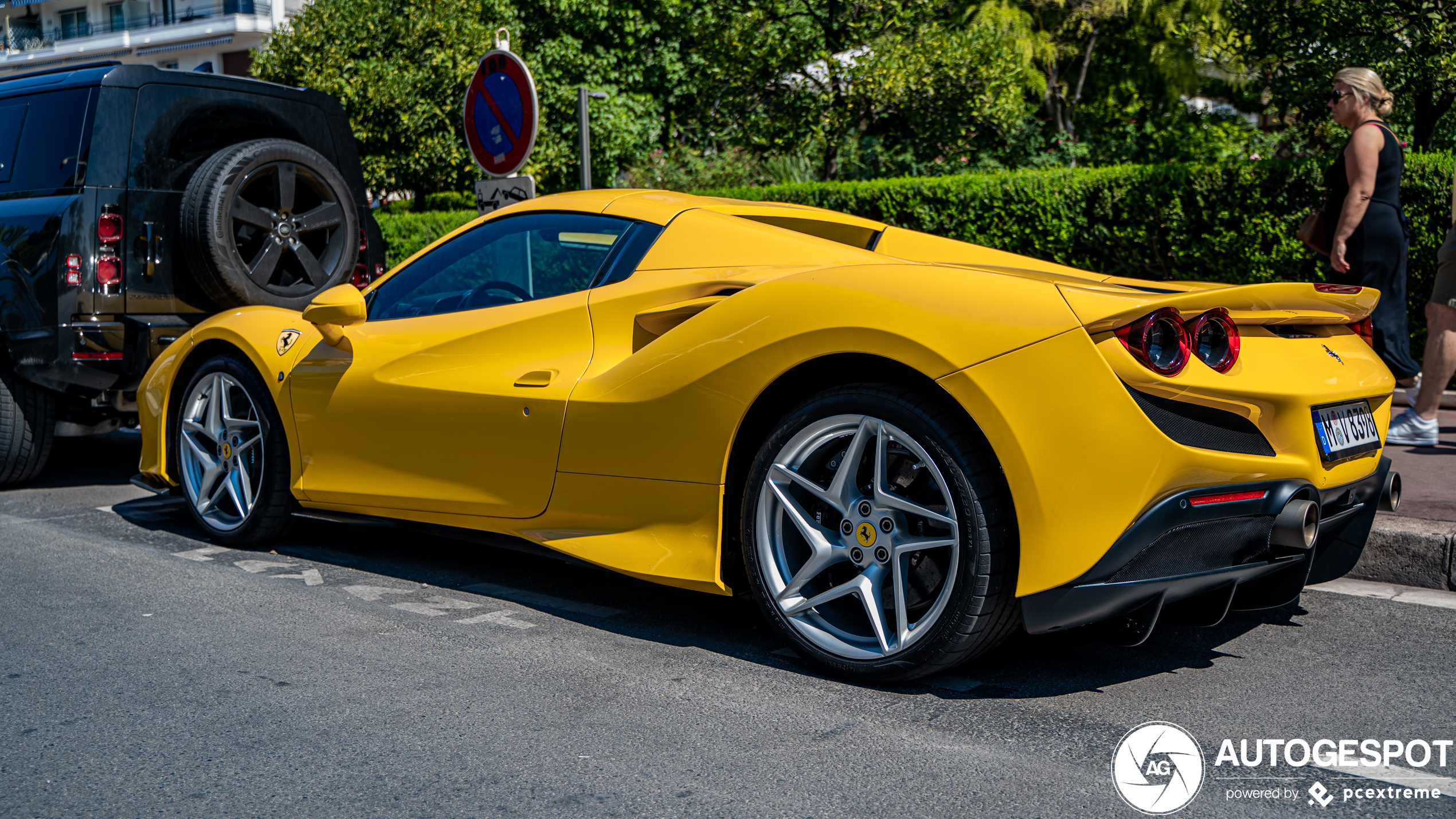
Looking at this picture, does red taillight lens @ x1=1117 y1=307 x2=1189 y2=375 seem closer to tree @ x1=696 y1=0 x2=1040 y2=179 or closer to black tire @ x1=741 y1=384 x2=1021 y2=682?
black tire @ x1=741 y1=384 x2=1021 y2=682

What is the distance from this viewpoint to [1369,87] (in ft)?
18.4

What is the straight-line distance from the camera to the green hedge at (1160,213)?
7.28 metres

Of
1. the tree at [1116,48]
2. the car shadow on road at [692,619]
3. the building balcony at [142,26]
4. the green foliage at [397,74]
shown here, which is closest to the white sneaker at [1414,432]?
the car shadow on road at [692,619]

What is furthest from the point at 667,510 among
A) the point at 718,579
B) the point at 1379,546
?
the point at 1379,546

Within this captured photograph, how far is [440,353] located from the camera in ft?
13.0

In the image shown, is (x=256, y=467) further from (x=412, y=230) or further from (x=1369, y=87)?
(x=412, y=230)

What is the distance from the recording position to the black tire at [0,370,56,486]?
614 centimetres

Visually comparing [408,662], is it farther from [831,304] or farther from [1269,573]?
[1269,573]

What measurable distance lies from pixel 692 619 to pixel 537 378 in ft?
2.89

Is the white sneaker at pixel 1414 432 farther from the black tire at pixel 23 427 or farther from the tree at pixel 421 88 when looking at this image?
the tree at pixel 421 88

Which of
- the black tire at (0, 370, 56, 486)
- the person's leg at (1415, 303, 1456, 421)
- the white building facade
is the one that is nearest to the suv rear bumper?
the person's leg at (1415, 303, 1456, 421)

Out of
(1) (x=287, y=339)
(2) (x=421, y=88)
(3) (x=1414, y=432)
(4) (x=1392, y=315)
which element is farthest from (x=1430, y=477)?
(2) (x=421, y=88)

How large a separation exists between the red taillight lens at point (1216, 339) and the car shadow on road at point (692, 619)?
866 mm

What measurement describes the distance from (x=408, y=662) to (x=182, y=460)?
216 cm
